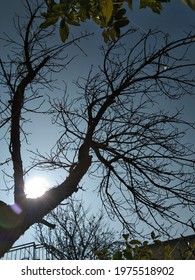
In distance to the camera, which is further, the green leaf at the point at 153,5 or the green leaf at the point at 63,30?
the green leaf at the point at 153,5

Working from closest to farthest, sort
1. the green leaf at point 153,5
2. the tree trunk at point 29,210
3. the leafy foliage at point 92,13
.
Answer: the leafy foliage at point 92,13
the green leaf at point 153,5
the tree trunk at point 29,210

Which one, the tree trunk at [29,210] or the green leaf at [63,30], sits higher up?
the green leaf at [63,30]

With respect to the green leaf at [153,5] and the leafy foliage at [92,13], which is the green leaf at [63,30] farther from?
the green leaf at [153,5]

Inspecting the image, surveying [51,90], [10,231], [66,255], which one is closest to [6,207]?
[10,231]

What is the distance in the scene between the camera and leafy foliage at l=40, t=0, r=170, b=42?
4.77 ft

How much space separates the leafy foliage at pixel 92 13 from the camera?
1.45 m

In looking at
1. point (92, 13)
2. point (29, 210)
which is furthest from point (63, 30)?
point (29, 210)

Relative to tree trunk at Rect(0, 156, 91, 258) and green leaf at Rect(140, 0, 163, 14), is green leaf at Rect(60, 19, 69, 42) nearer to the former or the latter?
green leaf at Rect(140, 0, 163, 14)

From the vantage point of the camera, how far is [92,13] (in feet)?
5.93

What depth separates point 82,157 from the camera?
419 cm

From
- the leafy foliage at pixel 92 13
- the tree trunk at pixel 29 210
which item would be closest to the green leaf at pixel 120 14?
the leafy foliage at pixel 92 13

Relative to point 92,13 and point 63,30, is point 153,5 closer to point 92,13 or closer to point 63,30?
point 92,13
